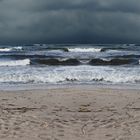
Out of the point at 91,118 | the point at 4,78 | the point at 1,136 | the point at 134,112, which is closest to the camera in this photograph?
the point at 1,136

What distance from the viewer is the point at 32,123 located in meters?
6.69

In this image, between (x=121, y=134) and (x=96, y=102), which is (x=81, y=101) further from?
(x=121, y=134)

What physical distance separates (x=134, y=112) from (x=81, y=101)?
1.75m

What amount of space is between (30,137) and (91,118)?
179cm

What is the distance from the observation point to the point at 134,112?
777 cm

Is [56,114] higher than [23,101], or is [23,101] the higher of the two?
[23,101]

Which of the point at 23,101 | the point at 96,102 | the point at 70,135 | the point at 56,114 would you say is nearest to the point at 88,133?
the point at 70,135

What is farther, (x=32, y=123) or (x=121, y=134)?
(x=32, y=123)

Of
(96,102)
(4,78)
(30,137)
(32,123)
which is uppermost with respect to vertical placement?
(4,78)

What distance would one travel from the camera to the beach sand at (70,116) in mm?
5863

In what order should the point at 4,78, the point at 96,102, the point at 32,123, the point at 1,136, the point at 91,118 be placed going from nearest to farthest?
the point at 1,136, the point at 32,123, the point at 91,118, the point at 96,102, the point at 4,78

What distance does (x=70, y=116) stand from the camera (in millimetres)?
7383

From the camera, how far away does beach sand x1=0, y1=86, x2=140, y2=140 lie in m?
5.86

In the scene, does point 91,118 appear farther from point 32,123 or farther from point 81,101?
point 81,101
